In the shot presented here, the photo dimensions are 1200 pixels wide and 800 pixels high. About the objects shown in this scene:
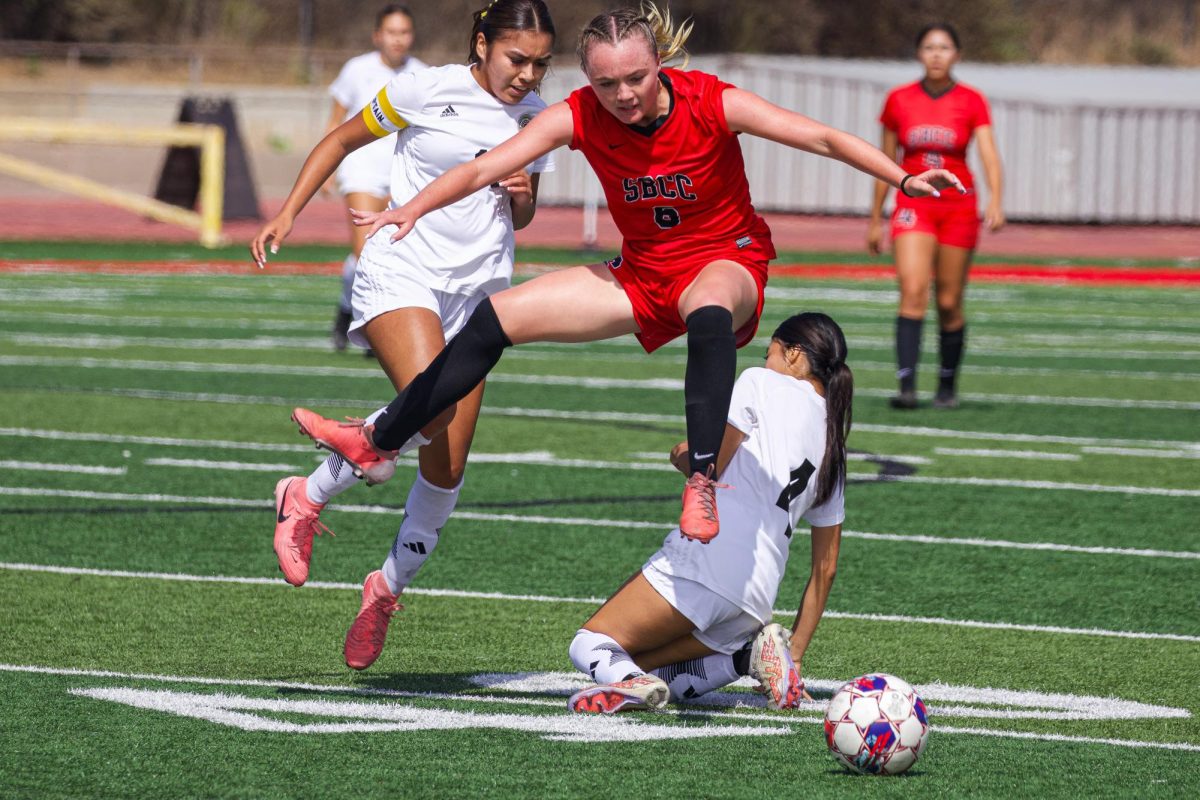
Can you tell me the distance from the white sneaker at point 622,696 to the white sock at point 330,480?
4.14ft

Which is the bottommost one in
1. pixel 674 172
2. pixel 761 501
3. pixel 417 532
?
pixel 417 532

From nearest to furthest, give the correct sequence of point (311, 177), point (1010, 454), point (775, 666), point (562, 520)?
1. point (775, 666)
2. point (311, 177)
3. point (562, 520)
4. point (1010, 454)

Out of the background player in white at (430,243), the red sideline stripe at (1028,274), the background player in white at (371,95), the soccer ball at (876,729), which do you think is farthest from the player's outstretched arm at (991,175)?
the red sideline stripe at (1028,274)

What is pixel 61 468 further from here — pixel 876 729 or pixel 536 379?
pixel 876 729

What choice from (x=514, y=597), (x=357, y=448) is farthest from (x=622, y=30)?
(x=514, y=597)

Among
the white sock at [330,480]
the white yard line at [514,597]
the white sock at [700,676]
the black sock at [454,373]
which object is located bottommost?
the white yard line at [514,597]

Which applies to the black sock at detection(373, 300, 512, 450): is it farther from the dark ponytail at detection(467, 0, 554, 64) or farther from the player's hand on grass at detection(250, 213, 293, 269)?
the dark ponytail at detection(467, 0, 554, 64)

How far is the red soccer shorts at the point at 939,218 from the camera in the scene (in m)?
12.2

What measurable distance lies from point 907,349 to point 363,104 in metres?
4.05

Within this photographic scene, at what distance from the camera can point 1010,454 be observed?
1100 cm

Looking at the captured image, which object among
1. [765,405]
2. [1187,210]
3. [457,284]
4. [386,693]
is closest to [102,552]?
[457,284]

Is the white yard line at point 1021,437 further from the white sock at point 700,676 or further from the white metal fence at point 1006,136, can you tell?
the white metal fence at point 1006,136

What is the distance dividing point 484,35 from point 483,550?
2383mm

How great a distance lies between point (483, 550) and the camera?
26.6ft
